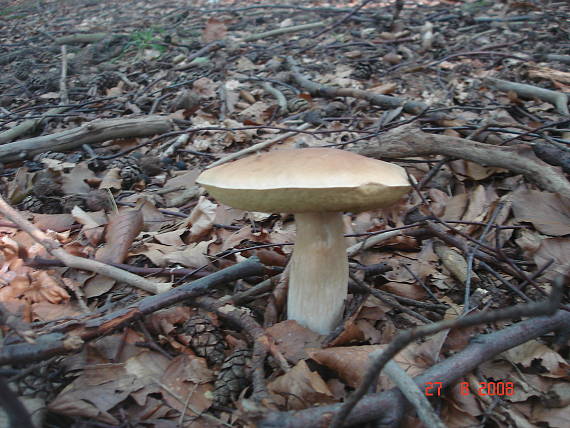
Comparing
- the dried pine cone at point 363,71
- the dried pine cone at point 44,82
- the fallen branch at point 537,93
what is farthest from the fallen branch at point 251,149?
the dried pine cone at point 44,82

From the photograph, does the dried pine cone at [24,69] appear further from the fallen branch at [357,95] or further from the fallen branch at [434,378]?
the fallen branch at [434,378]

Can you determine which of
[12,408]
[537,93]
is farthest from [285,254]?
[537,93]

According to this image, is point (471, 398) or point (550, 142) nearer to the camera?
point (471, 398)

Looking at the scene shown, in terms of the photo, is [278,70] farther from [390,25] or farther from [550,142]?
[550,142]

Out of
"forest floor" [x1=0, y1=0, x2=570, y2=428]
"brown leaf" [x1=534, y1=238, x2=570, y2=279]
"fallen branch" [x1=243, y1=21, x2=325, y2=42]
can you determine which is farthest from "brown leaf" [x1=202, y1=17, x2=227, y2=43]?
"brown leaf" [x1=534, y1=238, x2=570, y2=279]

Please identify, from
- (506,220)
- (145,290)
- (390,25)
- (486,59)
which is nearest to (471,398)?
(506,220)

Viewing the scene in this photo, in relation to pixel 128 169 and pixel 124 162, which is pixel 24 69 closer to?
pixel 124 162
